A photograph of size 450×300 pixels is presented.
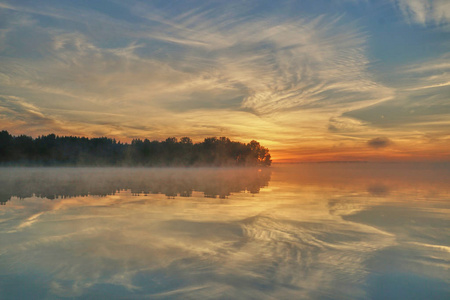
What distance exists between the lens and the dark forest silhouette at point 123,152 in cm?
9681

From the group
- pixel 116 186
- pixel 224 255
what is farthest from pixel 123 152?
pixel 224 255

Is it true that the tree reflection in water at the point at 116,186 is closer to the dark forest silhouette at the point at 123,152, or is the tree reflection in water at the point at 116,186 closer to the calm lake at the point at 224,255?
the calm lake at the point at 224,255

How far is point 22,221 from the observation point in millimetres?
10242

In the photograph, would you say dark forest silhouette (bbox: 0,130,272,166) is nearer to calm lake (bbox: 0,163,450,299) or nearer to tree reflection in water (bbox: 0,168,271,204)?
tree reflection in water (bbox: 0,168,271,204)

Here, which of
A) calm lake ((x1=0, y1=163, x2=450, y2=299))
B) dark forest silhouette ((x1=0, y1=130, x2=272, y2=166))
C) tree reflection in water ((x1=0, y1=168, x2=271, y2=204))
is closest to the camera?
calm lake ((x1=0, y1=163, x2=450, y2=299))

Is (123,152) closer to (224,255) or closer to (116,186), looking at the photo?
(116,186)

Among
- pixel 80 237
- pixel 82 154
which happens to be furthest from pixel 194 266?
pixel 82 154

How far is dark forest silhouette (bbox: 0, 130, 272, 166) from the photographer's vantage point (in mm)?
96812

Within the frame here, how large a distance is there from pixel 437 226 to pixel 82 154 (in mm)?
117173

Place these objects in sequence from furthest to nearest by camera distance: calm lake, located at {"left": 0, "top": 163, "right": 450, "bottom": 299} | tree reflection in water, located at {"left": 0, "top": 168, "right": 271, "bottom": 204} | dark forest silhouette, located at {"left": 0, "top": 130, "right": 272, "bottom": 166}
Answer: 1. dark forest silhouette, located at {"left": 0, "top": 130, "right": 272, "bottom": 166}
2. tree reflection in water, located at {"left": 0, "top": 168, "right": 271, "bottom": 204}
3. calm lake, located at {"left": 0, "top": 163, "right": 450, "bottom": 299}

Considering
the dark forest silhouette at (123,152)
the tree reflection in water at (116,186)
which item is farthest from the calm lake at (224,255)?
the dark forest silhouette at (123,152)

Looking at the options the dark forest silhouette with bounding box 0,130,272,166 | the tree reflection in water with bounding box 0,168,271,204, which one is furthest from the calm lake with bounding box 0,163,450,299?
the dark forest silhouette with bounding box 0,130,272,166

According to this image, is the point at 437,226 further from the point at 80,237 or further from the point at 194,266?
the point at 80,237

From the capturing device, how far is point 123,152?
11688cm
